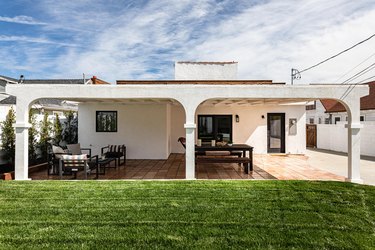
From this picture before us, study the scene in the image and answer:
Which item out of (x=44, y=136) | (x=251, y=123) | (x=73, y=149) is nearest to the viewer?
(x=73, y=149)

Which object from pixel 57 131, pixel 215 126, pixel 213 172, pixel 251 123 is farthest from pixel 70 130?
pixel 251 123

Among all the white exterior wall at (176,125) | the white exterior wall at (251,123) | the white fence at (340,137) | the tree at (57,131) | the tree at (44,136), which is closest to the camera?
the tree at (44,136)

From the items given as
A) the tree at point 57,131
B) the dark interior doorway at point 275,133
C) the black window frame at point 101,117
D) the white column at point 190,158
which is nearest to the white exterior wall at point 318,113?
the dark interior doorway at point 275,133

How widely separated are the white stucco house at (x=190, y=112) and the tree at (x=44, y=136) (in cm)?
166

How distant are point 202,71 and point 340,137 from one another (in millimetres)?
10641

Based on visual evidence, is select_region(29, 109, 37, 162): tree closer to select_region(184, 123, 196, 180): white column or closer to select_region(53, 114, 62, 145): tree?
select_region(53, 114, 62, 145): tree

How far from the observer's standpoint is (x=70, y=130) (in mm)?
14609

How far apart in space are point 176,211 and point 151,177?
3.78m

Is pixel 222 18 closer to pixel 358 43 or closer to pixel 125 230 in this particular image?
pixel 358 43

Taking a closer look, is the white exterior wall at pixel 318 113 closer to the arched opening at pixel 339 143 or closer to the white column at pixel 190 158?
the arched opening at pixel 339 143

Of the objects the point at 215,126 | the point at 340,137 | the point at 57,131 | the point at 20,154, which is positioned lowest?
the point at 20,154

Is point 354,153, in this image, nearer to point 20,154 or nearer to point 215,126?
point 215,126

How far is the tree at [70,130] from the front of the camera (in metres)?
14.4

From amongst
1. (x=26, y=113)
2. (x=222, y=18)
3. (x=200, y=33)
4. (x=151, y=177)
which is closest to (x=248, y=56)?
(x=200, y=33)
